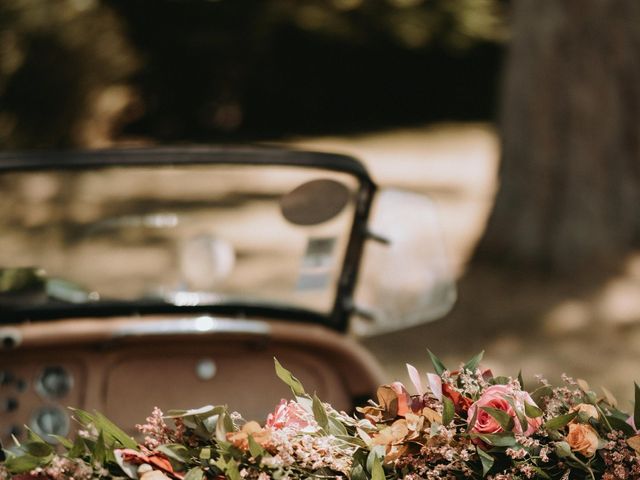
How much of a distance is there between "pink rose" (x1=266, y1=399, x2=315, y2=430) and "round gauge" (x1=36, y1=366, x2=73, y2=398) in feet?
5.21

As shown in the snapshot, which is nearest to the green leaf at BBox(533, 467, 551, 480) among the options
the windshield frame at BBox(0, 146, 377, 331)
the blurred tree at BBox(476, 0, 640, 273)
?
the windshield frame at BBox(0, 146, 377, 331)

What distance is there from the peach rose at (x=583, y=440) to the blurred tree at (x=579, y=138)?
617 cm

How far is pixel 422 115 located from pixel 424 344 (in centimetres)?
958

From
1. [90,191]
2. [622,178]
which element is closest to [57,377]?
[622,178]

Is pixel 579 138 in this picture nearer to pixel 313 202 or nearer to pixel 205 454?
pixel 313 202

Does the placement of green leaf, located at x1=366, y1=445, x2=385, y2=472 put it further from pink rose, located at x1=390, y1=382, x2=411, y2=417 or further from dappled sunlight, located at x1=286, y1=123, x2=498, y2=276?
dappled sunlight, located at x1=286, y1=123, x2=498, y2=276

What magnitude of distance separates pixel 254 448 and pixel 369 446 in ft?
0.57

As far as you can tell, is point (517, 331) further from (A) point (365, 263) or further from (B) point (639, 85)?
(A) point (365, 263)

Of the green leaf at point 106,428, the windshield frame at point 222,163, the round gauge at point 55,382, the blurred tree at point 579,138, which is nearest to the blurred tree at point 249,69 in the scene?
the blurred tree at point 579,138

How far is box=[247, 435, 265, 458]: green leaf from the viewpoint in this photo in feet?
4.76

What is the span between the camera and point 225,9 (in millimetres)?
13602

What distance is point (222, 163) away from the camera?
3203mm

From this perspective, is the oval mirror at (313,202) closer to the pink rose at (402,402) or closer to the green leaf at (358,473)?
the pink rose at (402,402)

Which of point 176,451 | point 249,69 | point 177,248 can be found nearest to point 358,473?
point 176,451
